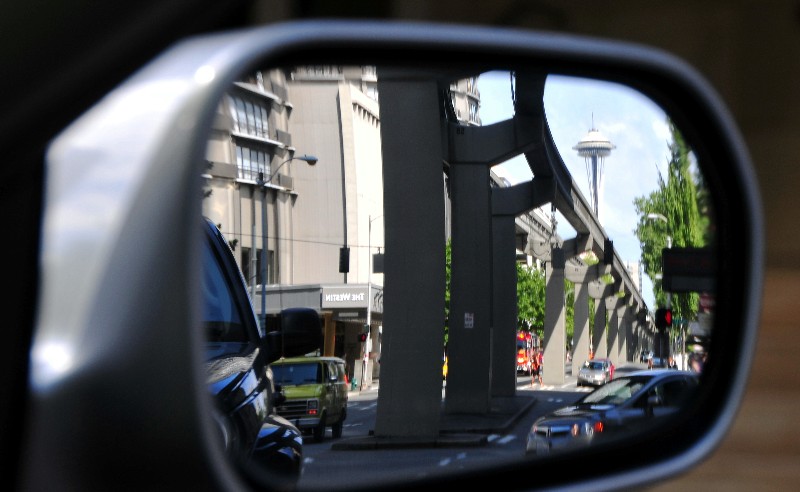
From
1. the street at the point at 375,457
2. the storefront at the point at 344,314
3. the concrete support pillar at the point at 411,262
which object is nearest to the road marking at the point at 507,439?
the street at the point at 375,457

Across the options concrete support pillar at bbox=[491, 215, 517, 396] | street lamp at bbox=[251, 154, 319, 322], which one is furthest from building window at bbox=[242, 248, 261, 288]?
concrete support pillar at bbox=[491, 215, 517, 396]

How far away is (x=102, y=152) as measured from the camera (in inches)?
42.2

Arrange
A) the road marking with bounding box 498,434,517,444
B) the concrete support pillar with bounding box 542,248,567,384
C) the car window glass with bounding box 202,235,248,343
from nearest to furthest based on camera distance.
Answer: the car window glass with bounding box 202,235,248,343 → the road marking with bounding box 498,434,517,444 → the concrete support pillar with bounding box 542,248,567,384

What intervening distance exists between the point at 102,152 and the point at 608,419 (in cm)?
105

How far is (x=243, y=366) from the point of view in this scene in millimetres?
1464

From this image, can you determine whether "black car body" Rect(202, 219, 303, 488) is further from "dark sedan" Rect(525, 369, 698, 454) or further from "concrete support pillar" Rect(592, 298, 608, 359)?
"concrete support pillar" Rect(592, 298, 608, 359)

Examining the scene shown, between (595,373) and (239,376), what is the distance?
73 centimetres

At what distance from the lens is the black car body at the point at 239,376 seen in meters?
1.29

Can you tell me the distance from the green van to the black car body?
16mm

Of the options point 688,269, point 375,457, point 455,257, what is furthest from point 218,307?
point 688,269

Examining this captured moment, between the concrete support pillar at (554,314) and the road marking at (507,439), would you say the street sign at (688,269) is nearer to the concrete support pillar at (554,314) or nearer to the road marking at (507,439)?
the concrete support pillar at (554,314)

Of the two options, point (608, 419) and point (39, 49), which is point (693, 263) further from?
point (39, 49)

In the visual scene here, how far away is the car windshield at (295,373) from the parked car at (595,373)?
1.98ft

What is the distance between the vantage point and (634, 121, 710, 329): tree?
5.99 ft
